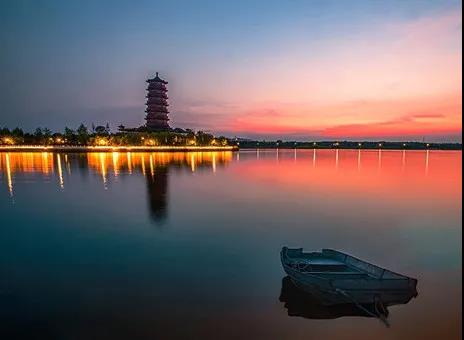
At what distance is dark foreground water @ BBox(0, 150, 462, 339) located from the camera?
8508 millimetres

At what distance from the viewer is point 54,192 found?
30141 millimetres

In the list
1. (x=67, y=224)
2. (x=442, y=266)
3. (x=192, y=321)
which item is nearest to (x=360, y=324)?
(x=192, y=321)

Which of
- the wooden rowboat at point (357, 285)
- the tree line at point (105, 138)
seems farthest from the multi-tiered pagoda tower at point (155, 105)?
the wooden rowboat at point (357, 285)

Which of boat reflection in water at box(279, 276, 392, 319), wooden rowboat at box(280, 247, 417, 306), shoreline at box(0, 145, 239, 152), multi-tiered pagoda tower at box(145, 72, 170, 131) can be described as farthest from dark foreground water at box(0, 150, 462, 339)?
multi-tiered pagoda tower at box(145, 72, 170, 131)

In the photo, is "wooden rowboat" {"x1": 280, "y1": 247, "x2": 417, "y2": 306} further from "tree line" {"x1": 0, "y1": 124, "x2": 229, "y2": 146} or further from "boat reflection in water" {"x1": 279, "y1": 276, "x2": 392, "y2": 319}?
"tree line" {"x1": 0, "y1": 124, "x2": 229, "y2": 146}

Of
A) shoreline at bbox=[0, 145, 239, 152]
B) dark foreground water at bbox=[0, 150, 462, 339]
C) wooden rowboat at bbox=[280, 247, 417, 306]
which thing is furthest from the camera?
shoreline at bbox=[0, 145, 239, 152]

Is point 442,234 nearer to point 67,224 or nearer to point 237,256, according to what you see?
point 237,256

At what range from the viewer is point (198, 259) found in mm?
13625

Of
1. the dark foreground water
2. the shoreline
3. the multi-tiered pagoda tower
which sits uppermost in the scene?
the multi-tiered pagoda tower

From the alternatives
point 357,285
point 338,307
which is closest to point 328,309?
point 338,307

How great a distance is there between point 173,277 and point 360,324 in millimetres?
6383

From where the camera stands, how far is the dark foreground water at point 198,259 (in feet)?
27.9

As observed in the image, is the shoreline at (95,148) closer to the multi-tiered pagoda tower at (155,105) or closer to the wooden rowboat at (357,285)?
the multi-tiered pagoda tower at (155,105)

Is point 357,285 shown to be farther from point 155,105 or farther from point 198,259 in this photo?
point 155,105
